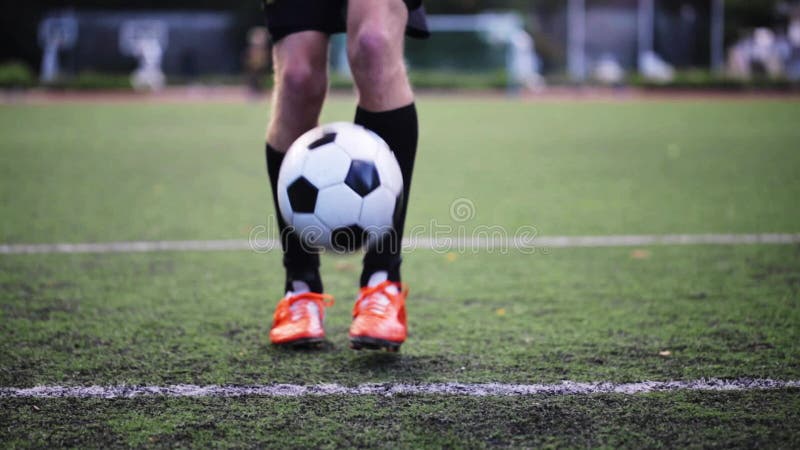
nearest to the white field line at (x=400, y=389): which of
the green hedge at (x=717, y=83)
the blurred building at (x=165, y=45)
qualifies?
the green hedge at (x=717, y=83)

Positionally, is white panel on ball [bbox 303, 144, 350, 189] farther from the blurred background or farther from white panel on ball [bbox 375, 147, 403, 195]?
the blurred background

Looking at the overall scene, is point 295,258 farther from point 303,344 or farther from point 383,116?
point 383,116

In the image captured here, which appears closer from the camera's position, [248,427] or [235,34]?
[248,427]

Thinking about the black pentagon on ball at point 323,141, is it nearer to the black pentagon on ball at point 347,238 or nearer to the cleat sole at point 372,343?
the black pentagon on ball at point 347,238

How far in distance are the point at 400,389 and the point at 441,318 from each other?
2.33 feet

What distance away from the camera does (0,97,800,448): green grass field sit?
174cm

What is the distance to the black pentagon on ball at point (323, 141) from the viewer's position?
6.92ft

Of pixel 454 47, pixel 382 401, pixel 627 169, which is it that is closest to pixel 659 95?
pixel 454 47

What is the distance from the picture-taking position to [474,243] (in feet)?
13.1

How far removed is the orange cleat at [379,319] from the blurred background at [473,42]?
22062 millimetres

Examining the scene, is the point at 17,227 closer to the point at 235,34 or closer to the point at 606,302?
the point at 606,302

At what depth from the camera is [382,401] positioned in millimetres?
1890

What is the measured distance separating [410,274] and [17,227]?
227 centimetres

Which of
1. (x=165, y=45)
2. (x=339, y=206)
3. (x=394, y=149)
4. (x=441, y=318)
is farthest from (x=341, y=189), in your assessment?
(x=165, y=45)
